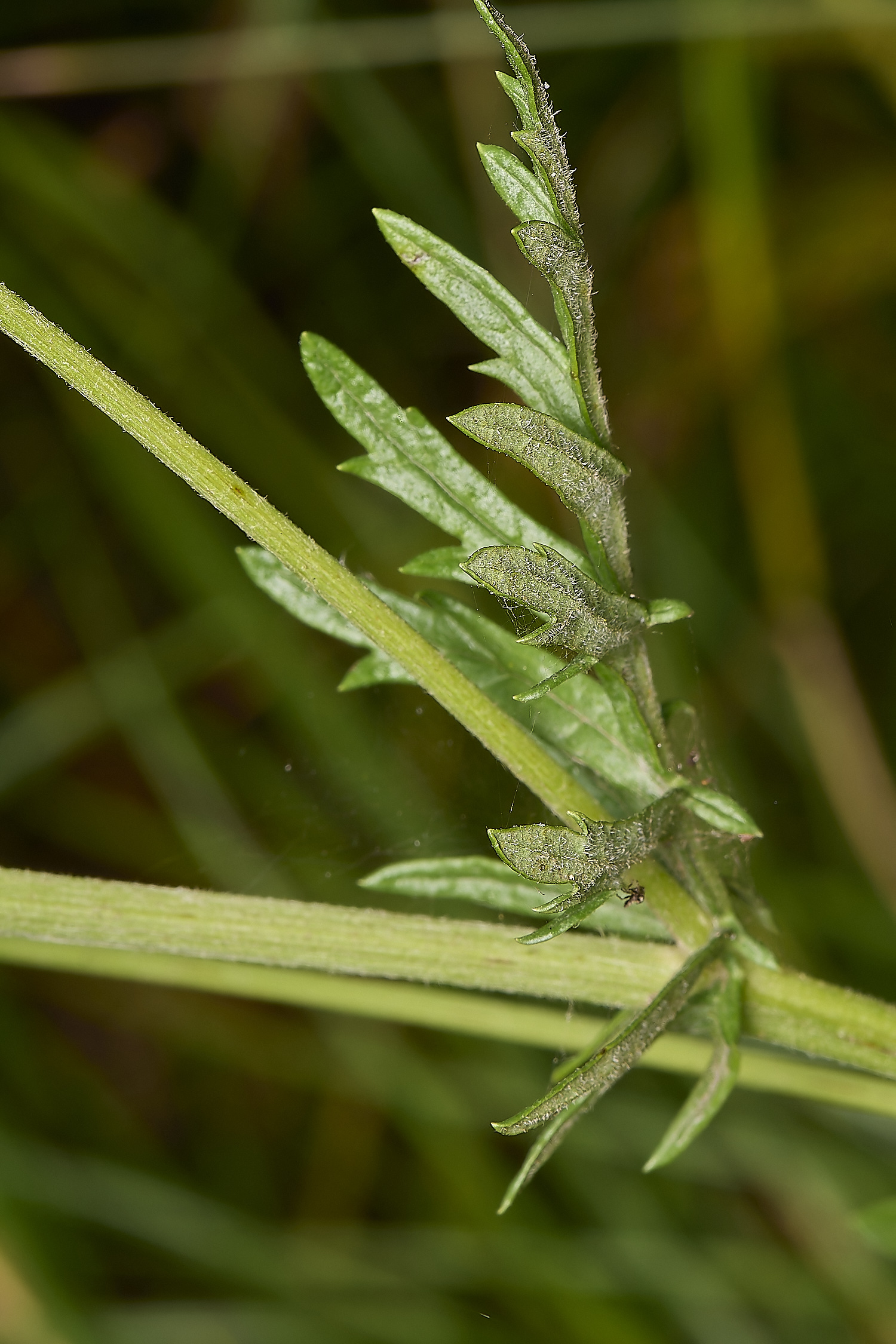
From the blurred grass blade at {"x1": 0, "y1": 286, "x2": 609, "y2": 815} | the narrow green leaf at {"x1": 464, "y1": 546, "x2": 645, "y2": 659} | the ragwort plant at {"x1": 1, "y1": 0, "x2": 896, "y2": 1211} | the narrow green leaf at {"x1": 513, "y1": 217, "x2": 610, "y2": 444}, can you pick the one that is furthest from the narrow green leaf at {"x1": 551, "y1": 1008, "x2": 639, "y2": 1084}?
the narrow green leaf at {"x1": 513, "y1": 217, "x2": 610, "y2": 444}

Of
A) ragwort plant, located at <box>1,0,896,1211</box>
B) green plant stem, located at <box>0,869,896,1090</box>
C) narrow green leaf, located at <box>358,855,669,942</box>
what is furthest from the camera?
narrow green leaf, located at <box>358,855,669,942</box>

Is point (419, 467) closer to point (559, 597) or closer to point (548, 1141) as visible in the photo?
point (559, 597)

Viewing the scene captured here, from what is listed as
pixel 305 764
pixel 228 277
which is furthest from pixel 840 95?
pixel 305 764

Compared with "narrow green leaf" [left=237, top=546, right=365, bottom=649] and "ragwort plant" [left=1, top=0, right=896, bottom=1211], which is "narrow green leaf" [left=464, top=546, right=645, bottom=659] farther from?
"narrow green leaf" [left=237, top=546, right=365, bottom=649]

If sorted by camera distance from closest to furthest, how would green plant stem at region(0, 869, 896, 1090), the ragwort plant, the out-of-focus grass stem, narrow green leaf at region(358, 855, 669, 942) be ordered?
the ragwort plant
green plant stem at region(0, 869, 896, 1090)
narrow green leaf at region(358, 855, 669, 942)
the out-of-focus grass stem

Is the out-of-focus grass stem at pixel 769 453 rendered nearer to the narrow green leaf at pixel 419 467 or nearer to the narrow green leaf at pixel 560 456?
the narrow green leaf at pixel 419 467

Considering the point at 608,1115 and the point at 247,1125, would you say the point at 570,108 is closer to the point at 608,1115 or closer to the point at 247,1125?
the point at 608,1115

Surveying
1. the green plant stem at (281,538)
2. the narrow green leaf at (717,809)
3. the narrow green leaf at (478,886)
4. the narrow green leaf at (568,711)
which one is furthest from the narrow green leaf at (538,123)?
the narrow green leaf at (478,886)
